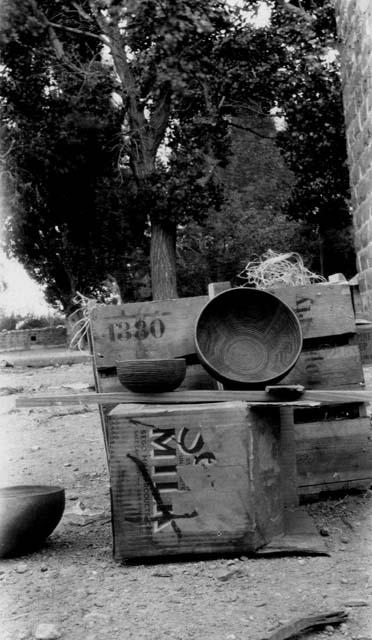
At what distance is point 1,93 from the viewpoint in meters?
12.4

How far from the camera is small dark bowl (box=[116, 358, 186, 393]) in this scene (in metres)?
2.84

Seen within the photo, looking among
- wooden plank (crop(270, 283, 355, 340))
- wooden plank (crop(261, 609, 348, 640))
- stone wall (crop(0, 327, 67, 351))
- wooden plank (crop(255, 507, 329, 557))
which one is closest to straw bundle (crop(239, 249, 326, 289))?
wooden plank (crop(270, 283, 355, 340))

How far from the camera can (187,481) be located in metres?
2.72

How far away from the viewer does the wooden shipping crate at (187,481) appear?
106 inches

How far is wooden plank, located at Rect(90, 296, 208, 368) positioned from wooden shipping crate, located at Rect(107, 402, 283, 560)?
0.68 meters

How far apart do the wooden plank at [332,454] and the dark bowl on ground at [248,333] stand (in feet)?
1.48

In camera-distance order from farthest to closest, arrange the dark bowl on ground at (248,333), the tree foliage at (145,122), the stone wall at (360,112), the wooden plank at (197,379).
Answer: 1. the tree foliage at (145,122)
2. the stone wall at (360,112)
3. the wooden plank at (197,379)
4. the dark bowl on ground at (248,333)

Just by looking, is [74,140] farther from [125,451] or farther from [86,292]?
[125,451]

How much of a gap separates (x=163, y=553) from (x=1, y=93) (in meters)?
11.6

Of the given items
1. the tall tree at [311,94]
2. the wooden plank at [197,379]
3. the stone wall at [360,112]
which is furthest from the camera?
the tall tree at [311,94]

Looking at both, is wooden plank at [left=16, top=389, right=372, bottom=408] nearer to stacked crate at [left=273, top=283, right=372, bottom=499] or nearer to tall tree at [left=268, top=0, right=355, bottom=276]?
stacked crate at [left=273, top=283, right=372, bottom=499]

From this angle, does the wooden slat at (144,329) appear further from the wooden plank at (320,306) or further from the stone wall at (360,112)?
the stone wall at (360,112)

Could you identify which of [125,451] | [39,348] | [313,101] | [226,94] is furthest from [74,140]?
[125,451]

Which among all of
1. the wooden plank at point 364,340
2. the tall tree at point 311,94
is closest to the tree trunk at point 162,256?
the tall tree at point 311,94
